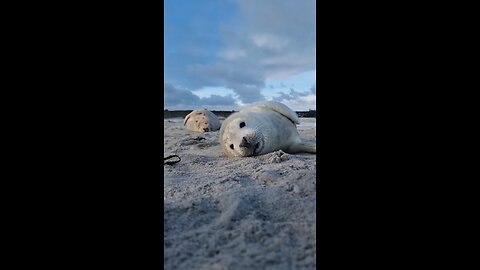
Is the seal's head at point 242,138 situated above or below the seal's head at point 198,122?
below

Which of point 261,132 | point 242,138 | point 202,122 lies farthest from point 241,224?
point 202,122

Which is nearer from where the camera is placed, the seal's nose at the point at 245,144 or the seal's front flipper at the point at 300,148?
the seal's nose at the point at 245,144

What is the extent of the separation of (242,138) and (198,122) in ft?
13.5

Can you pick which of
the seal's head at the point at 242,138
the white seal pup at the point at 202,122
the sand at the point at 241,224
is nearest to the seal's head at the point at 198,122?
the white seal pup at the point at 202,122

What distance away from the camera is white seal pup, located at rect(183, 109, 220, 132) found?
812 cm

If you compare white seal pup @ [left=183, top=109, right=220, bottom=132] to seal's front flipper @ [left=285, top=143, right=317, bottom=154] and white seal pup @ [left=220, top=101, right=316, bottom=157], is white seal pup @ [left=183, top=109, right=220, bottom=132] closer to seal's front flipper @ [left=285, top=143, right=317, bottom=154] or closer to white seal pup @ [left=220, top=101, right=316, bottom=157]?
white seal pup @ [left=220, top=101, right=316, bottom=157]

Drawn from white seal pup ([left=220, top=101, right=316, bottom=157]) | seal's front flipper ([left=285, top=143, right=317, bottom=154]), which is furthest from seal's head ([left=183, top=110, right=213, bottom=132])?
seal's front flipper ([left=285, top=143, right=317, bottom=154])

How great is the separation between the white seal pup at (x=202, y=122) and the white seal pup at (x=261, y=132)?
2.80m

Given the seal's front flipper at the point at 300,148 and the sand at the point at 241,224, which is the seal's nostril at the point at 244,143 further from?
the sand at the point at 241,224

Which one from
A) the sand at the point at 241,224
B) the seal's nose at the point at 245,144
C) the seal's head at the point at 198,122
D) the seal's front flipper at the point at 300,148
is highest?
the seal's head at the point at 198,122

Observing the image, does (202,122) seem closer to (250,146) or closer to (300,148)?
(300,148)

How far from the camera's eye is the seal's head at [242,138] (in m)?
4.19
